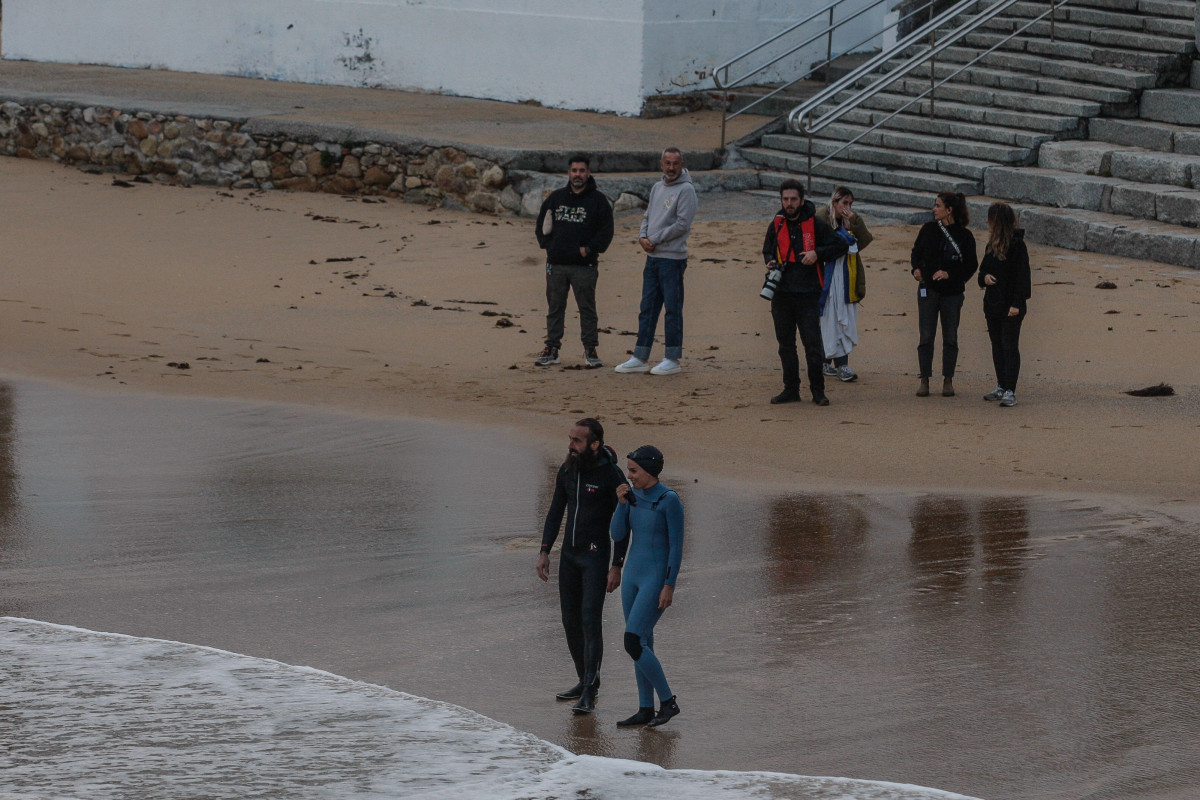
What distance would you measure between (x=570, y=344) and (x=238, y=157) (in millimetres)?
9462

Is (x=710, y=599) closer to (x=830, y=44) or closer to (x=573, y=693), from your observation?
(x=573, y=693)

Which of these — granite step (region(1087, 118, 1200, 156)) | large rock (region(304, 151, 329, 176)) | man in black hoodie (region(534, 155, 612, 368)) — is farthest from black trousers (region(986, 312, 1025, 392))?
large rock (region(304, 151, 329, 176))

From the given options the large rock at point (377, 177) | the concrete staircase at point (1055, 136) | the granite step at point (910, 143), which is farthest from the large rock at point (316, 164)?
the granite step at point (910, 143)

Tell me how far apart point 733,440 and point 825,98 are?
33.2 ft

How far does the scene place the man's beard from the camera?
260 inches

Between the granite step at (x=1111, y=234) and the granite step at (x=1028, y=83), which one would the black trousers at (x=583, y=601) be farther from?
the granite step at (x=1028, y=83)

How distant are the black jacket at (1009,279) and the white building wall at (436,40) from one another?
11.7m

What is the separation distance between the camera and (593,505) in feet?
21.8

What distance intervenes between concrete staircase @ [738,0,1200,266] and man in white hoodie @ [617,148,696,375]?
629cm

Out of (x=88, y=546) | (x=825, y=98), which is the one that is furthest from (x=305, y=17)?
(x=88, y=546)

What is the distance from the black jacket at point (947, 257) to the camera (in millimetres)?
11148

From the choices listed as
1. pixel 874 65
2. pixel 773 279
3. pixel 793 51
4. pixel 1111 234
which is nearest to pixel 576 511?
pixel 773 279

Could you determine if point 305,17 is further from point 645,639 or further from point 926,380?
point 645,639

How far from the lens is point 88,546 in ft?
27.1
